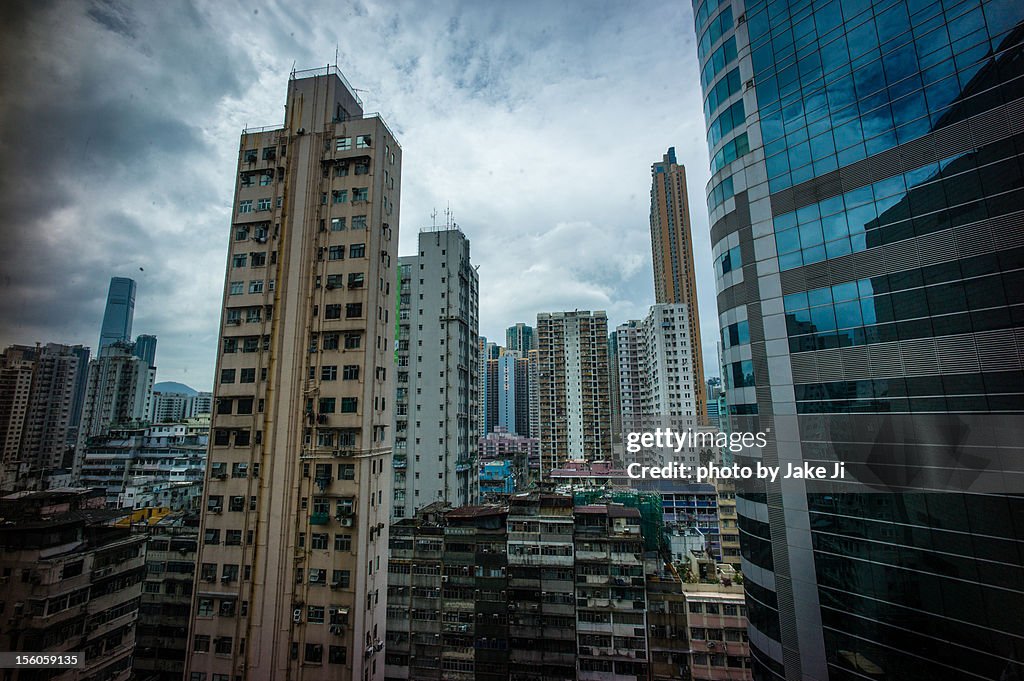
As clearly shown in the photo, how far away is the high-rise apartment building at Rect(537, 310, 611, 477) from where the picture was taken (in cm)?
5522

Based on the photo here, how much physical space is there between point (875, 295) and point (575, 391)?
46944mm

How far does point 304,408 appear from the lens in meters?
13.1

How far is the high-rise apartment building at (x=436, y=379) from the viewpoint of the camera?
95.5ft

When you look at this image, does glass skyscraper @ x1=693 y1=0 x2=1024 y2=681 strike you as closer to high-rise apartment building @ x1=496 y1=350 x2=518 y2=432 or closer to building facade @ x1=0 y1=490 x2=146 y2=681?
building facade @ x1=0 y1=490 x2=146 y2=681

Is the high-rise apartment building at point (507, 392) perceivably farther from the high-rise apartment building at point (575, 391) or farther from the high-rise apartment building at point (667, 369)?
the high-rise apartment building at point (667, 369)

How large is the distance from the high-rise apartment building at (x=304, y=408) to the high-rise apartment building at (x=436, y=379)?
590 inches

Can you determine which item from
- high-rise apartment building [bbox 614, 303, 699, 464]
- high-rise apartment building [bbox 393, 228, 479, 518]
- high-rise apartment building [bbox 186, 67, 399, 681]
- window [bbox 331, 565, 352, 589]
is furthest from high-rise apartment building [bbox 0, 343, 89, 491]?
high-rise apartment building [bbox 614, 303, 699, 464]

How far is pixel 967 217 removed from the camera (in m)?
8.67

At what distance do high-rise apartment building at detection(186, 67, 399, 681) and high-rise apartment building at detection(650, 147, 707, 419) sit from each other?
5836 centimetres

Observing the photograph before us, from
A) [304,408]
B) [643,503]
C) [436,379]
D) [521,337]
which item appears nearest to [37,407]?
[304,408]

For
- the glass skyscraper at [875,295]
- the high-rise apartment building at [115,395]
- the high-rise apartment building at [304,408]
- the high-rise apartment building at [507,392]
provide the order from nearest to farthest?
the glass skyscraper at [875,295] → the high-rise apartment building at [304,408] → the high-rise apartment building at [115,395] → the high-rise apartment building at [507,392]

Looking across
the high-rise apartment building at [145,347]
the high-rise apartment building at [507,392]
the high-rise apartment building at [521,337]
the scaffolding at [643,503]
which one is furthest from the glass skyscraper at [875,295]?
the high-rise apartment building at [521,337]

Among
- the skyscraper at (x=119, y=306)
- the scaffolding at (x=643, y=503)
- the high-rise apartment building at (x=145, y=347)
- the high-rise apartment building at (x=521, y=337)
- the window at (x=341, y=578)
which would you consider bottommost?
the scaffolding at (x=643, y=503)

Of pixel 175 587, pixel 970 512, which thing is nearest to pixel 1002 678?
pixel 970 512
